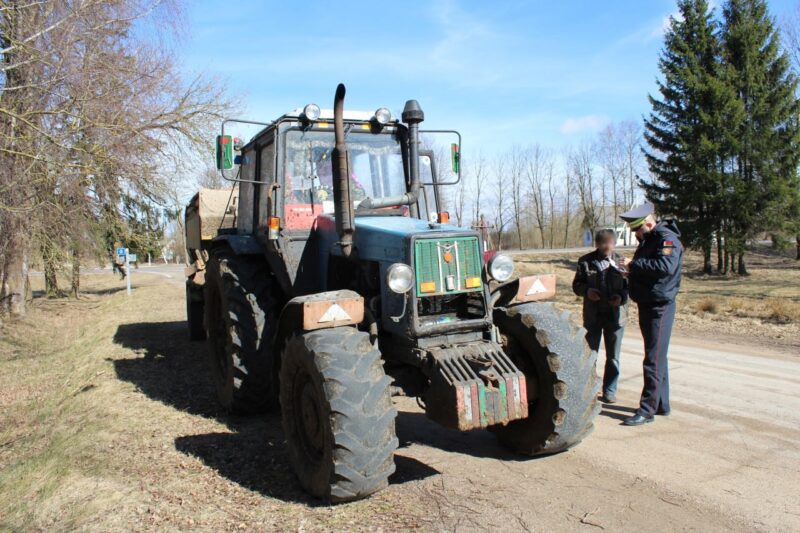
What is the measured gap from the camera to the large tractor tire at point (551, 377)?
4355mm

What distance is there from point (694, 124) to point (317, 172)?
79.5ft

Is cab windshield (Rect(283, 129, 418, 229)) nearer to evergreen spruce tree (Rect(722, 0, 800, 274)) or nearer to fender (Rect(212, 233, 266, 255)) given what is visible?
fender (Rect(212, 233, 266, 255))

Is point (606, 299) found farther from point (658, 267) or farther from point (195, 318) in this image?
point (195, 318)

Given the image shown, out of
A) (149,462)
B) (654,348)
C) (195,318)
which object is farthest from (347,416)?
(195,318)

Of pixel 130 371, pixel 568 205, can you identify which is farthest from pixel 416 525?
pixel 568 205

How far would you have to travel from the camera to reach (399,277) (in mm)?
4316

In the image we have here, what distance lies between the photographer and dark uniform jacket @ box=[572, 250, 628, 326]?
6069mm

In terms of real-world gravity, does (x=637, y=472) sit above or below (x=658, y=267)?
below

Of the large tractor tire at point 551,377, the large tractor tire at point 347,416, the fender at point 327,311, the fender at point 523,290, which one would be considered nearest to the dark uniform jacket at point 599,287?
the fender at point 523,290

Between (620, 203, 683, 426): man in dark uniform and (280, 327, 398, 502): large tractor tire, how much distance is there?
271 centimetres

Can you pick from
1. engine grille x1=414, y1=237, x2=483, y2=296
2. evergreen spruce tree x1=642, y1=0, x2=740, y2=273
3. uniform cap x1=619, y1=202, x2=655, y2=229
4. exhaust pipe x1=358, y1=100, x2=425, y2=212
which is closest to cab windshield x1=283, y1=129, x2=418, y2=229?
exhaust pipe x1=358, y1=100, x2=425, y2=212

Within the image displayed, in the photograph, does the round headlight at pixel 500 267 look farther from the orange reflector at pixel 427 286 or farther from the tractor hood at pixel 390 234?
the orange reflector at pixel 427 286

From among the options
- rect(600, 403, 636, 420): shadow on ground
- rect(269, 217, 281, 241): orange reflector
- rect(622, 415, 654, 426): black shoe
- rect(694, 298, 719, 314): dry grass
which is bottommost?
rect(600, 403, 636, 420): shadow on ground

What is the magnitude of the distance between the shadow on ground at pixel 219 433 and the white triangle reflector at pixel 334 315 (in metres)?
1.19
